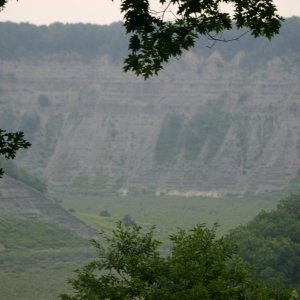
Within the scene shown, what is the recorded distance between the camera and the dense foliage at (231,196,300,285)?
8025cm

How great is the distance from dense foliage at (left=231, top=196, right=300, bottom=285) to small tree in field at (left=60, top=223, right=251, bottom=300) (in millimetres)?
36197

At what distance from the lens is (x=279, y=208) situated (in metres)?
94.9

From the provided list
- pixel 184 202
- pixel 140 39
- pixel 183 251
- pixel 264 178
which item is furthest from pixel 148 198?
pixel 140 39

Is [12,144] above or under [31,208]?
under

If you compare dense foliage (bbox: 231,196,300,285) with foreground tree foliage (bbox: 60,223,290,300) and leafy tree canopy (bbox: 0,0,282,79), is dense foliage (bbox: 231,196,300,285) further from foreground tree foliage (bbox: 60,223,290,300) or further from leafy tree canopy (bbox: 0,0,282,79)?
leafy tree canopy (bbox: 0,0,282,79)

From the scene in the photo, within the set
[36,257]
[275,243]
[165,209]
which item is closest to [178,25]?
[275,243]

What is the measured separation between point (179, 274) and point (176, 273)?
219 millimetres

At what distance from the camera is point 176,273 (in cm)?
3562

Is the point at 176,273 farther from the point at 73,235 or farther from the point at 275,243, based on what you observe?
the point at 73,235

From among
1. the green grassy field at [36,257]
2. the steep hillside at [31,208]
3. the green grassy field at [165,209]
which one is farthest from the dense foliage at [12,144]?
the green grassy field at [165,209]

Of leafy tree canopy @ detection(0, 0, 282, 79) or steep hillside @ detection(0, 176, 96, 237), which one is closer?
leafy tree canopy @ detection(0, 0, 282, 79)

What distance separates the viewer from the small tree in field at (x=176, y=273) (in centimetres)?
3456

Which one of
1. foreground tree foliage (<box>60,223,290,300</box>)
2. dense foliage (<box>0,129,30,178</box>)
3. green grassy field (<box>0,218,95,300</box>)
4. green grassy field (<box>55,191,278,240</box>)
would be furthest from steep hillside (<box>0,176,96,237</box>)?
dense foliage (<box>0,129,30,178</box>)

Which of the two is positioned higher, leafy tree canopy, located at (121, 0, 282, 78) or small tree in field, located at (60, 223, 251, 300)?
leafy tree canopy, located at (121, 0, 282, 78)
